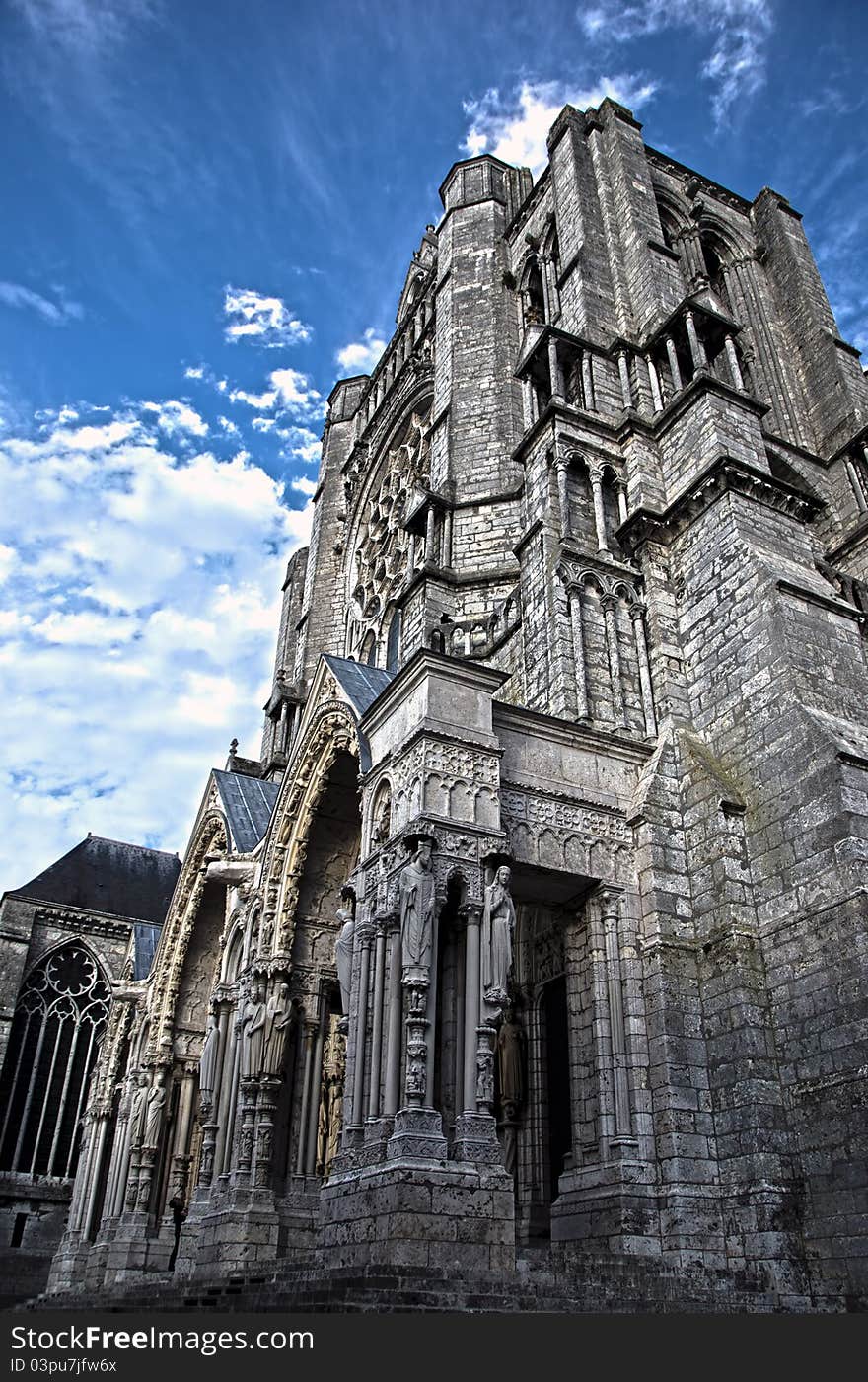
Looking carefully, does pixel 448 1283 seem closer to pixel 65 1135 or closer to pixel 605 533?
pixel 605 533

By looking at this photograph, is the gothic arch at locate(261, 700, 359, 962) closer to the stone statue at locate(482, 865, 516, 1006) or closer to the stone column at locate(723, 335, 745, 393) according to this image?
the stone statue at locate(482, 865, 516, 1006)

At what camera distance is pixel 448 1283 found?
20.6 ft

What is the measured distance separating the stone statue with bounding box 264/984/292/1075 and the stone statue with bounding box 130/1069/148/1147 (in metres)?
6.16

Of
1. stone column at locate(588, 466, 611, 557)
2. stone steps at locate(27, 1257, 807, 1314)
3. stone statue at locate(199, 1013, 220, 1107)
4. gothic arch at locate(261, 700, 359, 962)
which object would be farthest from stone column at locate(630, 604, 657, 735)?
stone statue at locate(199, 1013, 220, 1107)

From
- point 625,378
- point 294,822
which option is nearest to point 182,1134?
point 294,822

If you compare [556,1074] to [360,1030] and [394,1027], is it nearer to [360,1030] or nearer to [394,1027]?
[360,1030]

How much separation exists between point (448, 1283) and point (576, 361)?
13.9 metres

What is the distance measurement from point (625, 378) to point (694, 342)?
144 centimetres

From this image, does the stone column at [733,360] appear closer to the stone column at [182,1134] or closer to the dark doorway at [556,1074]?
the dark doorway at [556,1074]

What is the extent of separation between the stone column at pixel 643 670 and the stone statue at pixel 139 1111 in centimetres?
1164

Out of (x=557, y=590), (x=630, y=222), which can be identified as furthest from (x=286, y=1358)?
(x=630, y=222)

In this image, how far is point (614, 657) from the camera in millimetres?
11977

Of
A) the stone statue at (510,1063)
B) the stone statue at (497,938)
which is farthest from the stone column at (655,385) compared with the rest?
the stone statue at (510,1063)

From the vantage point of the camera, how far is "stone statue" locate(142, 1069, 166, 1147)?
16844mm
